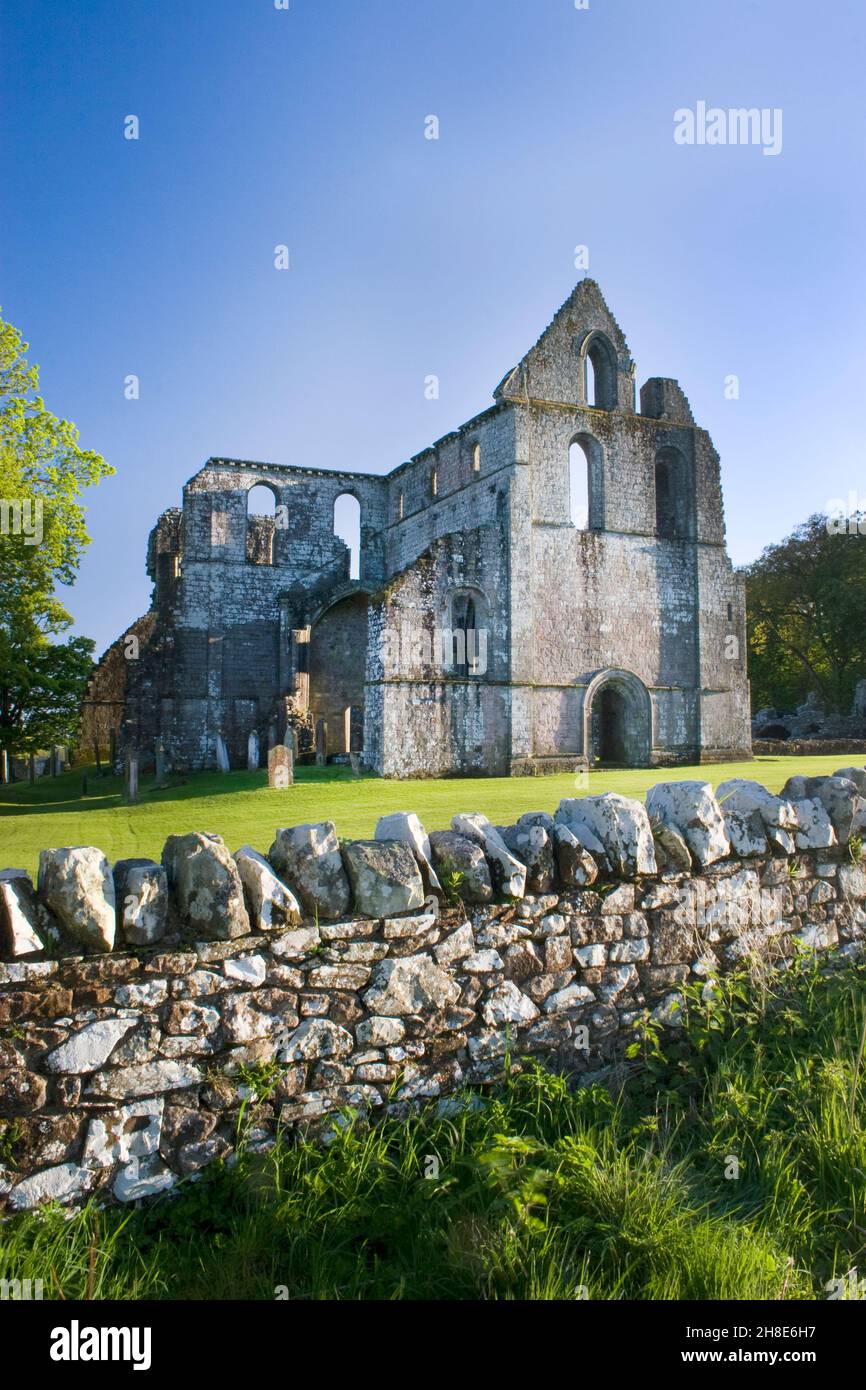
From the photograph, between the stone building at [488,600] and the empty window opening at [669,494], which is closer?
the stone building at [488,600]

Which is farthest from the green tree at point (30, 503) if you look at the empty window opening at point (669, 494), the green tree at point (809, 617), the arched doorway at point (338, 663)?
the green tree at point (809, 617)

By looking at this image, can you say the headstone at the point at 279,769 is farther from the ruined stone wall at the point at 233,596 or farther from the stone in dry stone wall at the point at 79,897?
the stone in dry stone wall at the point at 79,897

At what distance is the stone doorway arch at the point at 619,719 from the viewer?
82.9 ft

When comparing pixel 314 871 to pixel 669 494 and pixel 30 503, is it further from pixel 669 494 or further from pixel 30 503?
pixel 669 494

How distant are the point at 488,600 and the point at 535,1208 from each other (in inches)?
797

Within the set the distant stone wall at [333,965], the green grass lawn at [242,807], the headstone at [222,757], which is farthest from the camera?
the headstone at [222,757]

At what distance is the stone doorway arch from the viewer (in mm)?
25266

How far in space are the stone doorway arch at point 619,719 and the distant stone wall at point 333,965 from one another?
19.9 metres

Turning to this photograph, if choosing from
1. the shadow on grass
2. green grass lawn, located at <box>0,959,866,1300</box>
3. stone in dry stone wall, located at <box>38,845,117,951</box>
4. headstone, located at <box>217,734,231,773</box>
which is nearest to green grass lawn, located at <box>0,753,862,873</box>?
the shadow on grass

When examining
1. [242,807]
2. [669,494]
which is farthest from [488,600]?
[242,807]

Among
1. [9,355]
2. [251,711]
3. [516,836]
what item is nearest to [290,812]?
[516,836]

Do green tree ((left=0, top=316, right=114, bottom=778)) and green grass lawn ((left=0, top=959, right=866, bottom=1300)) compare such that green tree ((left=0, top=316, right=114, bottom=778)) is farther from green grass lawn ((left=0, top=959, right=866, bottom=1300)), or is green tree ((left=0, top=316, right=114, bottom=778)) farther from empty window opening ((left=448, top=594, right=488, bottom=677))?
green grass lawn ((left=0, top=959, right=866, bottom=1300))

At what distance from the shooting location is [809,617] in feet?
153
